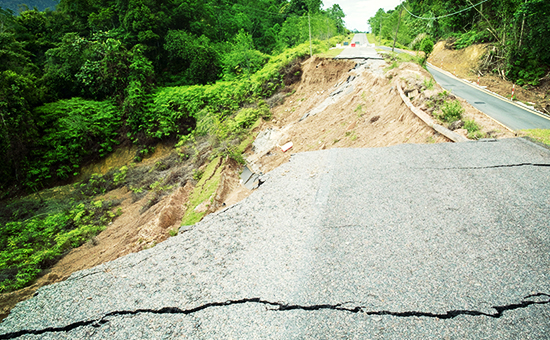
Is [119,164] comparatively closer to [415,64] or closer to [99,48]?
[99,48]

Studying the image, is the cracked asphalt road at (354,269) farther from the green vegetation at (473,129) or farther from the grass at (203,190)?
the grass at (203,190)

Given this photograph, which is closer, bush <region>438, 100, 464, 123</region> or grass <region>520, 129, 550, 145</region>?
grass <region>520, 129, 550, 145</region>

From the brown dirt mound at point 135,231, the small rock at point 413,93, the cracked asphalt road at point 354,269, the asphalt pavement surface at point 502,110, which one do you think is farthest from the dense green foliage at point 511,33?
the brown dirt mound at point 135,231

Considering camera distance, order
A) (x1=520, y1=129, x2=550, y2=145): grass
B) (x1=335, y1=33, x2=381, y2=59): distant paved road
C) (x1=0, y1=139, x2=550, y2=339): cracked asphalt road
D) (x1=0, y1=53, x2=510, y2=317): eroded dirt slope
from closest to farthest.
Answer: (x1=0, y1=139, x2=550, y2=339): cracked asphalt road → (x1=520, y1=129, x2=550, y2=145): grass → (x1=0, y1=53, x2=510, y2=317): eroded dirt slope → (x1=335, y1=33, x2=381, y2=59): distant paved road

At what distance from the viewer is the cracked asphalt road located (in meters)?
3.04

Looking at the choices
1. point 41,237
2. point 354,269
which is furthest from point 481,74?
→ point 41,237

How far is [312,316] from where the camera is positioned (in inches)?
125

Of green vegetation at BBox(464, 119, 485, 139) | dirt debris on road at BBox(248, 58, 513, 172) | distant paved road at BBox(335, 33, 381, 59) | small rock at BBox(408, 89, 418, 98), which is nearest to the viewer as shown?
green vegetation at BBox(464, 119, 485, 139)

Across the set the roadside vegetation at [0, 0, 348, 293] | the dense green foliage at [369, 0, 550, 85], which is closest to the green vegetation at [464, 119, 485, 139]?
the roadside vegetation at [0, 0, 348, 293]

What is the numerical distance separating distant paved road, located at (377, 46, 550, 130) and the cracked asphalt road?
541cm

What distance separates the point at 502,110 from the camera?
12.5 meters

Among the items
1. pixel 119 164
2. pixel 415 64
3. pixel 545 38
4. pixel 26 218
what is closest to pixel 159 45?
pixel 119 164

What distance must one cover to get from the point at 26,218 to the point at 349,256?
692 inches

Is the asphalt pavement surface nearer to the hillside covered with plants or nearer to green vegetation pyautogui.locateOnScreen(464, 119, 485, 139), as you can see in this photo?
green vegetation pyautogui.locateOnScreen(464, 119, 485, 139)
